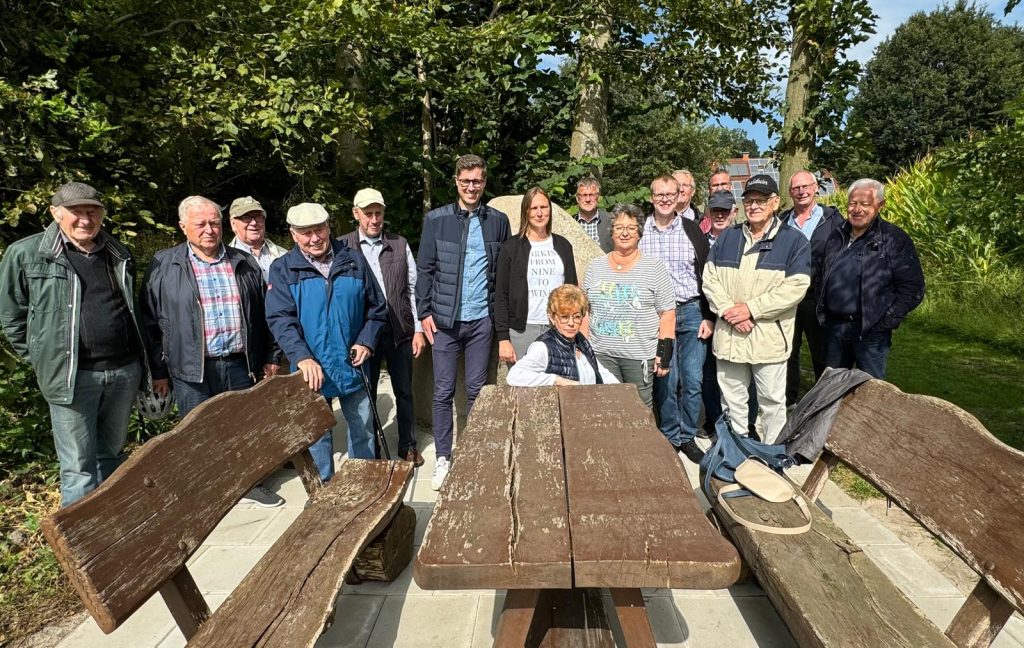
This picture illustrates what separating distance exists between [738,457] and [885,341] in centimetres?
202

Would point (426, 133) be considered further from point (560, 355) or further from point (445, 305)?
point (560, 355)

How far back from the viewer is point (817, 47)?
673 cm

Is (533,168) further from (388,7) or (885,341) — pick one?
(885,341)

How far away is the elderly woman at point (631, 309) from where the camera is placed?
375 cm

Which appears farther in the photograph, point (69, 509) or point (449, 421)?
point (449, 421)

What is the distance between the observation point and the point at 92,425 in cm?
317

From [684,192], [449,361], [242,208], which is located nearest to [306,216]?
[242,208]

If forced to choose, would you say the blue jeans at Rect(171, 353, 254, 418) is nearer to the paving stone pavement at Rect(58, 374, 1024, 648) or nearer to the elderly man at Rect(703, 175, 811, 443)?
the paving stone pavement at Rect(58, 374, 1024, 648)

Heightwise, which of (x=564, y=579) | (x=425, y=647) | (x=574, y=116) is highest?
(x=574, y=116)

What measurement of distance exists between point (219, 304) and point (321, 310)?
57cm

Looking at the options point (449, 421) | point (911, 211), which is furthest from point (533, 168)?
point (911, 211)

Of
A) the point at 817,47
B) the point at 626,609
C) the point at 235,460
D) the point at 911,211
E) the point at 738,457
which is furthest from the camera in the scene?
the point at 911,211

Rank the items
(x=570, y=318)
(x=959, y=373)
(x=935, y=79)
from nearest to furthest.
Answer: (x=570, y=318), (x=959, y=373), (x=935, y=79)

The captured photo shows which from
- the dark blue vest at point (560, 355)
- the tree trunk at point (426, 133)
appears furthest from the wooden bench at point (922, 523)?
the tree trunk at point (426, 133)
